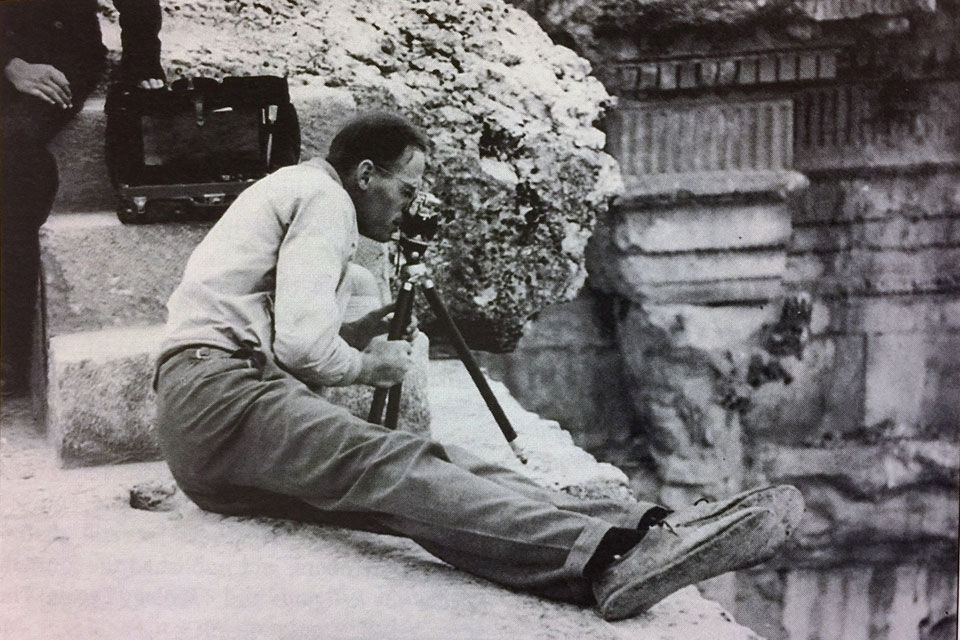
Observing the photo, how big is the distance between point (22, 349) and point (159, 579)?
911 millimetres

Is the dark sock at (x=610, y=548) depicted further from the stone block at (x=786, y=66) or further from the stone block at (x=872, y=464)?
the stone block at (x=786, y=66)

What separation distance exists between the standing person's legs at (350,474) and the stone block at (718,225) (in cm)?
113

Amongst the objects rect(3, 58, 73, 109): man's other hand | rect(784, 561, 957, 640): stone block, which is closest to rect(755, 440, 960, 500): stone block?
rect(784, 561, 957, 640): stone block

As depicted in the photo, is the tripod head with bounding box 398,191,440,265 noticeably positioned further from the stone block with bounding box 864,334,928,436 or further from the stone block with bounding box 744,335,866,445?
the stone block with bounding box 864,334,928,436

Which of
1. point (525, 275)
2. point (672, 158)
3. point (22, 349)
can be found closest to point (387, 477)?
point (525, 275)

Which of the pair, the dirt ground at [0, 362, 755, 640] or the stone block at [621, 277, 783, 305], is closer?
the dirt ground at [0, 362, 755, 640]

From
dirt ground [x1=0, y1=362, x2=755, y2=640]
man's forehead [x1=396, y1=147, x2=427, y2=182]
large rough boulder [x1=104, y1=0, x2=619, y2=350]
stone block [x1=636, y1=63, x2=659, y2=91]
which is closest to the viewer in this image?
dirt ground [x1=0, y1=362, x2=755, y2=640]

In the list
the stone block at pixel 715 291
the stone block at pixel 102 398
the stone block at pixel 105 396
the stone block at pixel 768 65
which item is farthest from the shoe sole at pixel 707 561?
the stone block at pixel 768 65

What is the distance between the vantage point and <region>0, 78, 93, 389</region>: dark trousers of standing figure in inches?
74.0

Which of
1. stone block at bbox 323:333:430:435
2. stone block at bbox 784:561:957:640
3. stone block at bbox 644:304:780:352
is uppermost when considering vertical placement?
stone block at bbox 644:304:780:352

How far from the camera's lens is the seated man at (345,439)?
1.34 m

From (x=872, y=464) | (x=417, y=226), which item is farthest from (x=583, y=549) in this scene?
(x=872, y=464)

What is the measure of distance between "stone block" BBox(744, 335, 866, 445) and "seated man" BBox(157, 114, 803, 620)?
1.05 m

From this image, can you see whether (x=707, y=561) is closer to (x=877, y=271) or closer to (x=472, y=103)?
(x=472, y=103)
